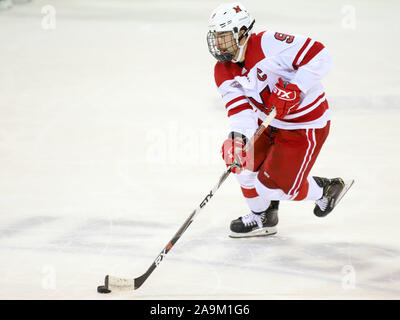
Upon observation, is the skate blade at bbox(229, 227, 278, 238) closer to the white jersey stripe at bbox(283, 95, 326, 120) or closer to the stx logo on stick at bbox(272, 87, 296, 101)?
the white jersey stripe at bbox(283, 95, 326, 120)

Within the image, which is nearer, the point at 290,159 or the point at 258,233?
the point at 290,159

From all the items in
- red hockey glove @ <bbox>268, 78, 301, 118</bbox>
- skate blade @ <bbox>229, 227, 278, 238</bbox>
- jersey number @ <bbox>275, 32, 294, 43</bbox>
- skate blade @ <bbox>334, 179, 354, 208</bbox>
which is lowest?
skate blade @ <bbox>229, 227, 278, 238</bbox>

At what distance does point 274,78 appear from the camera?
3.41 m

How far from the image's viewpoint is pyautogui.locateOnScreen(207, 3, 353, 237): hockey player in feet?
10.9

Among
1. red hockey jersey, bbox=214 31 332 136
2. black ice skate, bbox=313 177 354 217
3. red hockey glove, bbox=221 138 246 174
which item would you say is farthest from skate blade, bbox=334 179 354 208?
red hockey glove, bbox=221 138 246 174

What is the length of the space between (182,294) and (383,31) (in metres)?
5.36

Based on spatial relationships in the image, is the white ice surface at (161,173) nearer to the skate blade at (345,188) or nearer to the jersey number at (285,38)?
the skate blade at (345,188)

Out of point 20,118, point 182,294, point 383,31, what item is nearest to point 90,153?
point 20,118

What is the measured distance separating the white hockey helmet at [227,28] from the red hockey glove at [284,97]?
0.24 meters

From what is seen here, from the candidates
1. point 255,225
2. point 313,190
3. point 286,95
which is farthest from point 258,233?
point 286,95

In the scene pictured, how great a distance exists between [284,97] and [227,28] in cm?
36

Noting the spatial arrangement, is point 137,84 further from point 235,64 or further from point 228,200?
point 235,64

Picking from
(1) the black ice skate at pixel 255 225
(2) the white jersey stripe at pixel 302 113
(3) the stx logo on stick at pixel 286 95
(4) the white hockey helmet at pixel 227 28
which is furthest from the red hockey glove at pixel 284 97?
(1) the black ice skate at pixel 255 225

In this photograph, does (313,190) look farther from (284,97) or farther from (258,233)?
(284,97)
